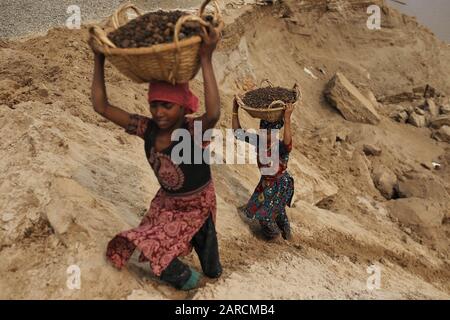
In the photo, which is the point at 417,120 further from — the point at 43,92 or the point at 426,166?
the point at 43,92

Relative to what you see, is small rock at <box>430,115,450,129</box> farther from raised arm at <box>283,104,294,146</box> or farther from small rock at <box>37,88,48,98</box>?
small rock at <box>37,88,48,98</box>

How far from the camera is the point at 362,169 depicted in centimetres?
677

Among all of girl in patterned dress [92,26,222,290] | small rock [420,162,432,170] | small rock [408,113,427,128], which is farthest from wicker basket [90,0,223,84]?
small rock [408,113,427,128]

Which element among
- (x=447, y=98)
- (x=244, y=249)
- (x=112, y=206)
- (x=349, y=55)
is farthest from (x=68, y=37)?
(x=447, y=98)

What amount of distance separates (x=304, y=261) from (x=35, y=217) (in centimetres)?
194

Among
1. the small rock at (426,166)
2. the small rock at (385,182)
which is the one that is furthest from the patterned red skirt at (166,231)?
the small rock at (426,166)

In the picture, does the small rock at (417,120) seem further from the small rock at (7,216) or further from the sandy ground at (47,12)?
the small rock at (7,216)

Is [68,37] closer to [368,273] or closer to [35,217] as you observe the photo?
[35,217]

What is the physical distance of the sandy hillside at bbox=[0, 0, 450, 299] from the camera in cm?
285

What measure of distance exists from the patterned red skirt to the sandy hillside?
0.16 meters

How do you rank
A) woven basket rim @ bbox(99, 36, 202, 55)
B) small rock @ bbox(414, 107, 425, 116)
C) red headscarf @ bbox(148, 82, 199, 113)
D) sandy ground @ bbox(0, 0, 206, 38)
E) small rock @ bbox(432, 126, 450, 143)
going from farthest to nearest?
small rock @ bbox(414, 107, 425, 116) < small rock @ bbox(432, 126, 450, 143) < sandy ground @ bbox(0, 0, 206, 38) < red headscarf @ bbox(148, 82, 199, 113) < woven basket rim @ bbox(99, 36, 202, 55)

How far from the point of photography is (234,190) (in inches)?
181

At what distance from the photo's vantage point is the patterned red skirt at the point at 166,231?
2.58 meters
